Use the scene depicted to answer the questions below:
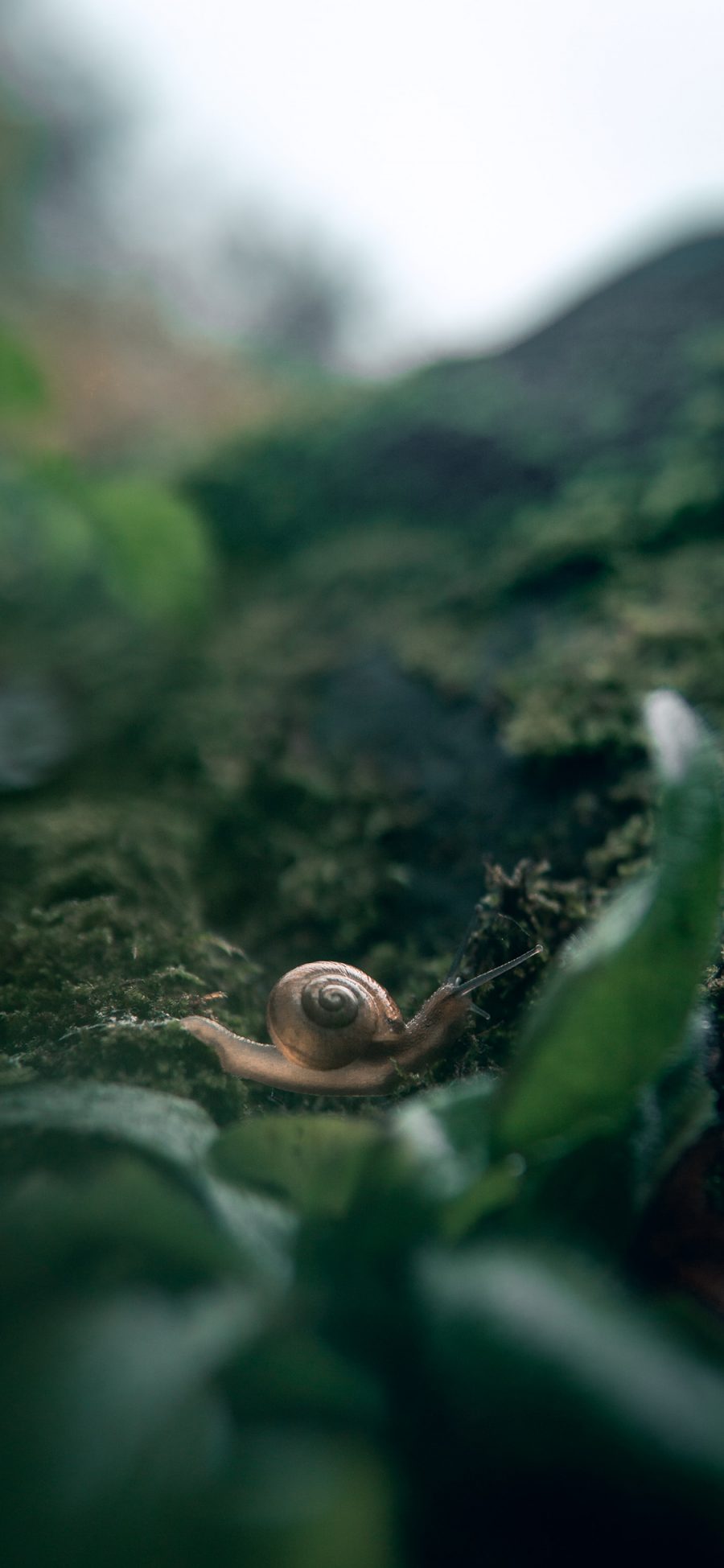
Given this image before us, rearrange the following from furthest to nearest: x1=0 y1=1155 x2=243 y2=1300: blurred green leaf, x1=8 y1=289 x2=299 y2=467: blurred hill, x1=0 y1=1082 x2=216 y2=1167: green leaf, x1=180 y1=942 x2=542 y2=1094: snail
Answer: x1=8 y1=289 x2=299 y2=467: blurred hill < x1=180 y1=942 x2=542 y2=1094: snail < x1=0 y1=1082 x2=216 y2=1167: green leaf < x1=0 y1=1155 x2=243 y2=1300: blurred green leaf

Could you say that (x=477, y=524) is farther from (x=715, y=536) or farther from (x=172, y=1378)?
(x=172, y=1378)

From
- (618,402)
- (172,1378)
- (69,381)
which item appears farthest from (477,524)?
(69,381)

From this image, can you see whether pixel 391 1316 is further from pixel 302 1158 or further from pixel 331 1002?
pixel 331 1002

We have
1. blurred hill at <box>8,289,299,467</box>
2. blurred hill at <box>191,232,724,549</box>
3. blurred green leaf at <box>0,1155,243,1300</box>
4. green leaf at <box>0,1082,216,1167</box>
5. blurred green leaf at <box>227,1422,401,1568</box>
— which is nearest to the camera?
blurred green leaf at <box>227,1422,401,1568</box>

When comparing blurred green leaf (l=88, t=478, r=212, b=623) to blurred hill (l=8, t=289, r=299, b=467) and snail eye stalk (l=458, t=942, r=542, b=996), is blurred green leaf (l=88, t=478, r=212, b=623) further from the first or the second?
snail eye stalk (l=458, t=942, r=542, b=996)

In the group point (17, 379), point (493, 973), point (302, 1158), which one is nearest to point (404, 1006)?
point (493, 973)

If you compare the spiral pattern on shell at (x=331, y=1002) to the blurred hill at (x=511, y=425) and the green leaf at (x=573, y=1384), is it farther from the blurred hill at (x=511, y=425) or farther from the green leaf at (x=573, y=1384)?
the blurred hill at (x=511, y=425)

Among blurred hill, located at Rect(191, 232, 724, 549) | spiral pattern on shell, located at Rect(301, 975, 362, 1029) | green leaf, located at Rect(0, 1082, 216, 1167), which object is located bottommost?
green leaf, located at Rect(0, 1082, 216, 1167)

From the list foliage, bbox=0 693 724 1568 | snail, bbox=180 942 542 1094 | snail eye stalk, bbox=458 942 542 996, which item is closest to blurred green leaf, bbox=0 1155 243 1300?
foliage, bbox=0 693 724 1568
